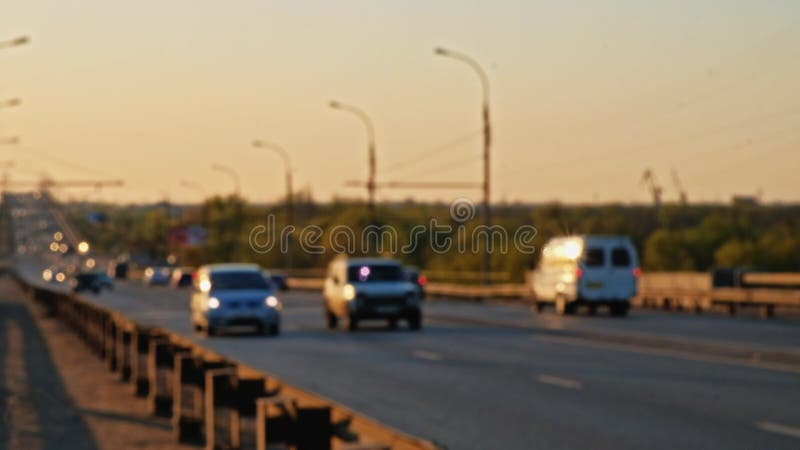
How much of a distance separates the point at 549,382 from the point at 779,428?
6927 millimetres

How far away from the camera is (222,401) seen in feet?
42.7

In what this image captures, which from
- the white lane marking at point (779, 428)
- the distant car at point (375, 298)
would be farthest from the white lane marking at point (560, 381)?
the distant car at point (375, 298)

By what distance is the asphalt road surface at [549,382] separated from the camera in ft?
52.0

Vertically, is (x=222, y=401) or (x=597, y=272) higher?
(x=597, y=272)

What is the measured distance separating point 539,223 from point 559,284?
439 ft

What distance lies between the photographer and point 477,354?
97.0ft

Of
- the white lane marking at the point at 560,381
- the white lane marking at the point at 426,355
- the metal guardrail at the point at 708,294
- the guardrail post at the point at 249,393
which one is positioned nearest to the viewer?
the guardrail post at the point at 249,393

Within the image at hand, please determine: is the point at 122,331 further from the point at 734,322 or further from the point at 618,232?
the point at 618,232

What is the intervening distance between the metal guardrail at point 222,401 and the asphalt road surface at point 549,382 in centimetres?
214

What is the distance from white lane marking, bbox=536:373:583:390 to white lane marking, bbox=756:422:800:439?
17.5 ft

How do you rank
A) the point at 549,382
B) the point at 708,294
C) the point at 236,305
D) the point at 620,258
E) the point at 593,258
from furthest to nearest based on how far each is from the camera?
the point at 708,294
the point at 620,258
the point at 593,258
the point at 236,305
the point at 549,382

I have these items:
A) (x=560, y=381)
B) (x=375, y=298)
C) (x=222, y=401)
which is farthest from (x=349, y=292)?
(x=222, y=401)

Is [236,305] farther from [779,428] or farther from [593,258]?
[779,428]

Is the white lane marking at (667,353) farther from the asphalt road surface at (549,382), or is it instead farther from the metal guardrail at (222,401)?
the metal guardrail at (222,401)
